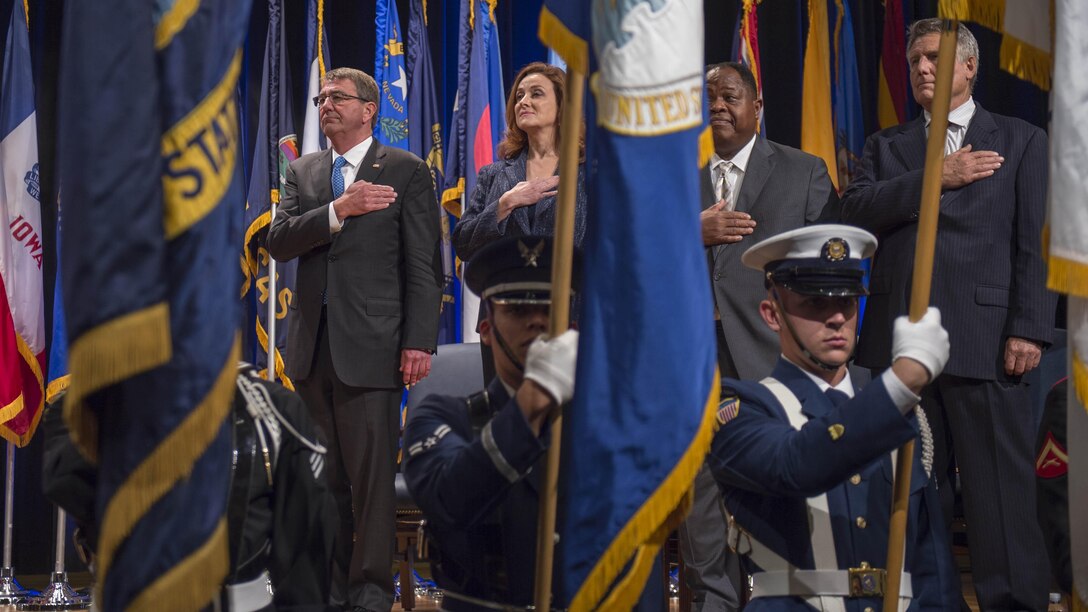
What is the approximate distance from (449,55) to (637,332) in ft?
17.2

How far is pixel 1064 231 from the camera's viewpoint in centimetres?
233

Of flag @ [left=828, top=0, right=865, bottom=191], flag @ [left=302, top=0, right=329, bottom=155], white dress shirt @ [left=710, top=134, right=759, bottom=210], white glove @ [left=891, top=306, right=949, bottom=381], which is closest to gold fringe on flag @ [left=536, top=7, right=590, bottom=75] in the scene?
white glove @ [left=891, top=306, right=949, bottom=381]

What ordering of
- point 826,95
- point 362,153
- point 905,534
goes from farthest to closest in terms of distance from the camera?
point 826,95 → point 362,153 → point 905,534

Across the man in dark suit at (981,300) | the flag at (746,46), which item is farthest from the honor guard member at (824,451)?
the flag at (746,46)

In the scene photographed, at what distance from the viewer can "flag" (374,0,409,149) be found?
6.29 m

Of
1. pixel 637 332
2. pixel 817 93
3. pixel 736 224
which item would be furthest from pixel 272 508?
pixel 817 93

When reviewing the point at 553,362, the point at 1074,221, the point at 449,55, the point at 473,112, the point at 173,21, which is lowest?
the point at 553,362

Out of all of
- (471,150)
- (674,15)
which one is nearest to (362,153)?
(471,150)

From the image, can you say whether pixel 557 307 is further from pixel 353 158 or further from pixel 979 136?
pixel 353 158

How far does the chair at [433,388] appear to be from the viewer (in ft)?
15.1

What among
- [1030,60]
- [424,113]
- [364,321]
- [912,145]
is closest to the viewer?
[1030,60]

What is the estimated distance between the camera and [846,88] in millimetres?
6531

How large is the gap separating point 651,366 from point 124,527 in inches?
35.3

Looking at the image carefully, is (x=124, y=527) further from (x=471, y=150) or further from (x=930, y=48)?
(x=471, y=150)
